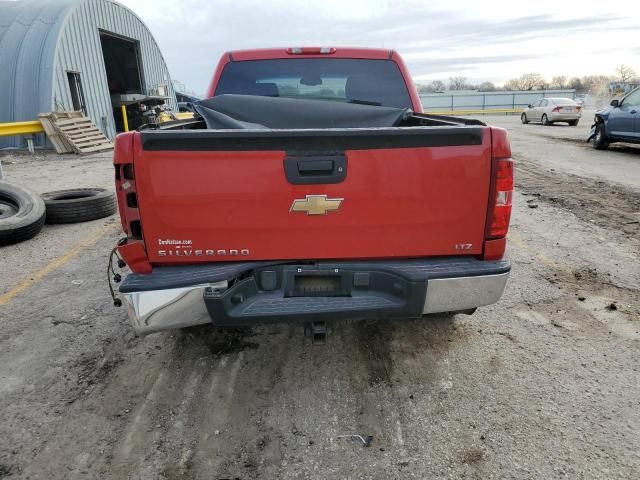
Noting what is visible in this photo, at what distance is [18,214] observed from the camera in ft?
21.1

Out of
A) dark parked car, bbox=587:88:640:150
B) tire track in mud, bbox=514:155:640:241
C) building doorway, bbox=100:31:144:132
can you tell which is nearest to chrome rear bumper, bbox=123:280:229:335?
tire track in mud, bbox=514:155:640:241

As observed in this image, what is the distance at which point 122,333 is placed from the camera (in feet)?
12.4

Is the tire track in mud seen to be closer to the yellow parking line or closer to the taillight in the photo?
the taillight

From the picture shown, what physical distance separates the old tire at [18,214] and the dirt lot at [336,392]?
5.40 feet

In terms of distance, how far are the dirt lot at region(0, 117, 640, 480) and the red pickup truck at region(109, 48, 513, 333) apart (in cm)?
58

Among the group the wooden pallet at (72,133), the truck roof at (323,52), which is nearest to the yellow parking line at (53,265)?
the truck roof at (323,52)

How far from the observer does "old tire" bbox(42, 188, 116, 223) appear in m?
7.12

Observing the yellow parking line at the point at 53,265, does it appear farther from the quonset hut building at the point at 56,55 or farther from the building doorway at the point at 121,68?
the building doorway at the point at 121,68

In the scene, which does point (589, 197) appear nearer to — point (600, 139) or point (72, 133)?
point (600, 139)

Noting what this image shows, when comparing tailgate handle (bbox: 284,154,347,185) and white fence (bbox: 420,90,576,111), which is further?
white fence (bbox: 420,90,576,111)

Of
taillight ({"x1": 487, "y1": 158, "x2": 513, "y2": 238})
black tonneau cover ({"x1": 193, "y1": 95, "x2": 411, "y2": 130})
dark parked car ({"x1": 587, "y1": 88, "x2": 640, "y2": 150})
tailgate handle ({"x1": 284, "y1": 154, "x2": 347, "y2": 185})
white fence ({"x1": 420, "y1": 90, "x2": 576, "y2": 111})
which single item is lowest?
white fence ({"x1": 420, "y1": 90, "x2": 576, "y2": 111})

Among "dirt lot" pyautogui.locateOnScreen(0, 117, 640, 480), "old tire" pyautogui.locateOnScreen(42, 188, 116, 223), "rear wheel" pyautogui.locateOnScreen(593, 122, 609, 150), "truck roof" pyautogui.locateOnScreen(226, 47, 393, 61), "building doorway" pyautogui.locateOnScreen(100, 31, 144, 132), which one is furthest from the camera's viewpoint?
"building doorway" pyautogui.locateOnScreen(100, 31, 144, 132)

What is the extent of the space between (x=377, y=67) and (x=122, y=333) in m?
3.34

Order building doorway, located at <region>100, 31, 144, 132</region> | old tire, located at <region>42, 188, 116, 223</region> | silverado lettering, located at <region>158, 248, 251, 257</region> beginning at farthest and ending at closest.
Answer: building doorway, located at <region>100, 31, 144, 132</region>, old tire, located at <region>42, 188, 116, 223</region>, silverado lettering, located at <region>158, 248, 251, 257</region>
